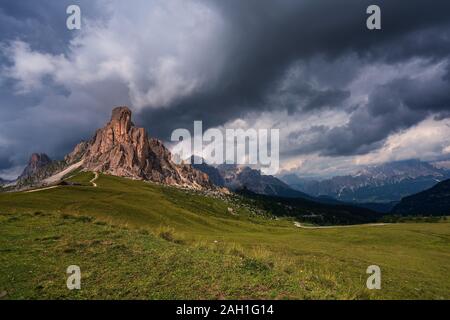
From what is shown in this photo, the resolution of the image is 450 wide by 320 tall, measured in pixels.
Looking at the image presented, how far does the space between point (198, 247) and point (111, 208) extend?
51.4 m

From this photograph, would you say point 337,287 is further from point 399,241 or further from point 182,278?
point 399,241

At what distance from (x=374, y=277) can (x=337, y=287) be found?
8404 mm

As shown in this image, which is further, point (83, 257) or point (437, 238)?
point (437, 238)

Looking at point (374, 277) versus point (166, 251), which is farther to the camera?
point (374, 277)

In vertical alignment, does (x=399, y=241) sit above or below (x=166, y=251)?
below

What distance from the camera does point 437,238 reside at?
61.4 m
